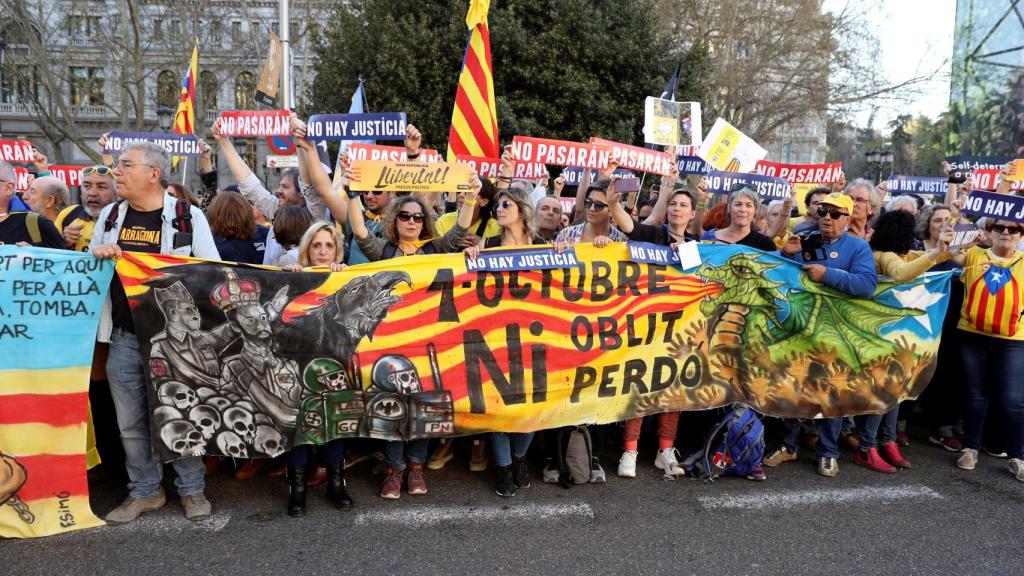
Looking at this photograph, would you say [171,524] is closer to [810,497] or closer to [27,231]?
[27,231]

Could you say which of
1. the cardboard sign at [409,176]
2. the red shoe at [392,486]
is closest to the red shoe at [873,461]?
the red shoe at [392,486]

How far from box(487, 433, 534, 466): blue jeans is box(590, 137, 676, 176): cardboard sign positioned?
208 cm

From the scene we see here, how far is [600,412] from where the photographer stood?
4.42 m

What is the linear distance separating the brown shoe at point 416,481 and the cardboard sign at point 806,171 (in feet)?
17.0

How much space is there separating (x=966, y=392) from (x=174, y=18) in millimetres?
27920

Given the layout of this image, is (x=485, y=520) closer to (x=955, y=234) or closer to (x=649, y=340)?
(x=649, y=340)

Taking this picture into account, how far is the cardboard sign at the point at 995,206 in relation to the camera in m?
4.66

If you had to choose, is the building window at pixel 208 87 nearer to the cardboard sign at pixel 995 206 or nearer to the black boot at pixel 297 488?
the black boot at pixel 297 488

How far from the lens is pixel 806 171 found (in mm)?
7477

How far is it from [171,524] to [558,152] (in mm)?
3667

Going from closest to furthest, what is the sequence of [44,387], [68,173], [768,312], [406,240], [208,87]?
[44,387] < [406,240] < [768,312] < [68,173] < [208,87]

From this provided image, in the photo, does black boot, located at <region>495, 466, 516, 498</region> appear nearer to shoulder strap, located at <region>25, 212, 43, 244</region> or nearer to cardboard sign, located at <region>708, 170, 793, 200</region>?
shoulder strap, located at <region>25, 212, 43, 244</region>

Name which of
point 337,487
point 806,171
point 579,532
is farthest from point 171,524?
point 806,171

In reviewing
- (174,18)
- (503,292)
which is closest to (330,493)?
(503,292)
